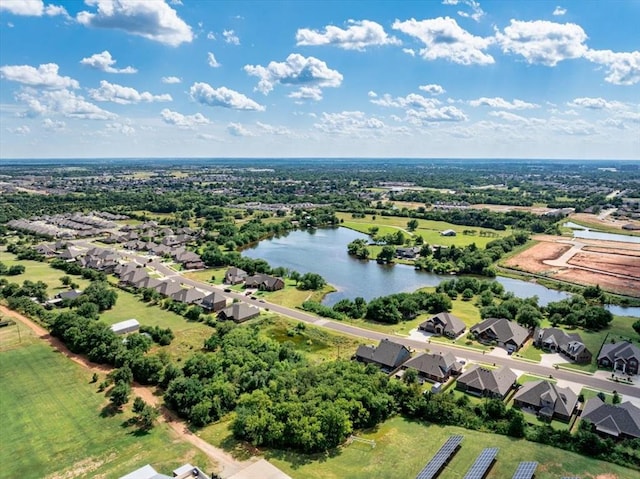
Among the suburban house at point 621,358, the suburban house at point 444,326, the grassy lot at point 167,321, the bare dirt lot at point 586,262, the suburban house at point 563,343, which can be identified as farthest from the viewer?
the bare dirt lot at point 586,262

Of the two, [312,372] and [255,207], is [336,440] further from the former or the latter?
[255,207]

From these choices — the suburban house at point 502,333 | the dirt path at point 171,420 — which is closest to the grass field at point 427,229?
the suburban house at point 502,333

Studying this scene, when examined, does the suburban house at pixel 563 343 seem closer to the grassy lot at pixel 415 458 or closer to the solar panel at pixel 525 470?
the grassy lot at pixel 415 458

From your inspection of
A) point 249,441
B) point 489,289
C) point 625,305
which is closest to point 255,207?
point 489,289

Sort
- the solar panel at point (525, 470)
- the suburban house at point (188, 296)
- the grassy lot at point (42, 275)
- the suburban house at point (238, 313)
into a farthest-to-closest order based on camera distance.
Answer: the grassy lot at point (42, 275) < the suburban house at point (188, 296) < the suburban house at point (238, 313) < the solar panel at point (525, 470)

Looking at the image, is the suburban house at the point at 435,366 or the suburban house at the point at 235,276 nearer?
the suburban house at the point at 435,366

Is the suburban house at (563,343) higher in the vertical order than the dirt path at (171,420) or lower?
higher

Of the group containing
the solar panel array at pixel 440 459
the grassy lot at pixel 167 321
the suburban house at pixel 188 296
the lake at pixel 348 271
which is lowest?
the lake at pixel 348 271

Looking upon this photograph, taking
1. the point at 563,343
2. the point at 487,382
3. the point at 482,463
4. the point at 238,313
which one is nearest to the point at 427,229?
the point at 563,343
